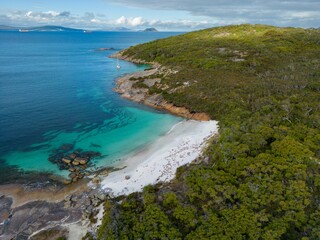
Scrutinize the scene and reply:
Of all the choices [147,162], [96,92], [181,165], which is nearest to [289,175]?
[181,165]

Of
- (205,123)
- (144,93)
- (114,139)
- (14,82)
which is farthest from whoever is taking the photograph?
(14,82)

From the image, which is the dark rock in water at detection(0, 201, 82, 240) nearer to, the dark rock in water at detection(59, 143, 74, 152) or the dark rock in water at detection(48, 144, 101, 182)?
the dark rock in water at detection(48, 144, 101, 182)

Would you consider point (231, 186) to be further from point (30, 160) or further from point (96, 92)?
point (96, 92)

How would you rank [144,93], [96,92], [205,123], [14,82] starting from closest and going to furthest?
[205,123] < [144,93] < [96,92] < [14,82]

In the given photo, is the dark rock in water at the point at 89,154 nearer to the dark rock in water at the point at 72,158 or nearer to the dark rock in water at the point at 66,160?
the dark rock in water at the point at 72,158

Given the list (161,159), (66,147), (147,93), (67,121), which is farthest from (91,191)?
(147,93)

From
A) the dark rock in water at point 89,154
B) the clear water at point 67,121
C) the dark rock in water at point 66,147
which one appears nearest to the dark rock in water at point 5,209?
the clear water at point 67,121

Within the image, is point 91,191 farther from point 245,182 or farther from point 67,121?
point 67,121

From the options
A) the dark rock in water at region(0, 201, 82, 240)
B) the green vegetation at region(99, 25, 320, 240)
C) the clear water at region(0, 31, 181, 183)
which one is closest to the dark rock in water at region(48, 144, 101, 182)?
the clear water at region(0, 31, 181, 183)
